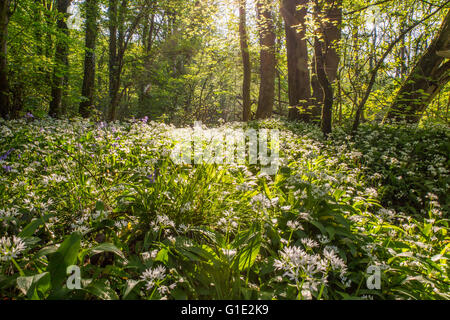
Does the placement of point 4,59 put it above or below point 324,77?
above

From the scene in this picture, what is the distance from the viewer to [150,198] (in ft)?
6.46

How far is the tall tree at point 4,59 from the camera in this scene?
5.42 m

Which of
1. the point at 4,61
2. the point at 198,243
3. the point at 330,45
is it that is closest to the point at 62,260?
the point at 198,243

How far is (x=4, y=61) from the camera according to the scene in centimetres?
566

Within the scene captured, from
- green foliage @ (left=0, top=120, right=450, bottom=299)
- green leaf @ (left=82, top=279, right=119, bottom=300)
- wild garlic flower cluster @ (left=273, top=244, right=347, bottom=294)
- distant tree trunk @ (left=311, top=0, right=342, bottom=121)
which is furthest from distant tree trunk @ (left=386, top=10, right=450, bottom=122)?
green leaf @ (left=82, top=279, right=119, bottom=300)

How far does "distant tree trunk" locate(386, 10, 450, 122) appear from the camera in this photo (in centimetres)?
601

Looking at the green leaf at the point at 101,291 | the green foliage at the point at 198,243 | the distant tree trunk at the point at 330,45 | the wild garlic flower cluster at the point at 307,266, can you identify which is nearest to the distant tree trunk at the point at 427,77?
the distant tree trunk at the point at 330,45

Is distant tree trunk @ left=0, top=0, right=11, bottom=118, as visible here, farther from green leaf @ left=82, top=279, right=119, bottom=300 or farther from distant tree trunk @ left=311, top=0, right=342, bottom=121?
distant tree trunk @ left=311, top=0, right=342, bottom=121

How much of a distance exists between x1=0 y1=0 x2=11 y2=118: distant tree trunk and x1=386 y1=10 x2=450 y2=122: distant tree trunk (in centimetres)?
990

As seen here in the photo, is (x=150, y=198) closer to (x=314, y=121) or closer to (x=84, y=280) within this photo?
(x=84, y=280)

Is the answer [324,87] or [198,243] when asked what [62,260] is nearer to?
[198,243]

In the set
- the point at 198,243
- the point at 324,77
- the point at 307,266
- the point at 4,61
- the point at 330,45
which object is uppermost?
the point at 330,45

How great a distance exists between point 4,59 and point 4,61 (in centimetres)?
6

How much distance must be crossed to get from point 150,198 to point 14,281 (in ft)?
3.14
